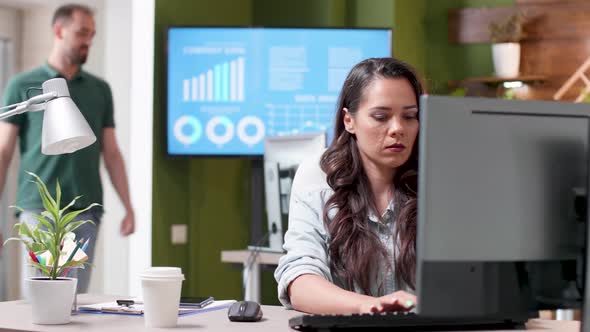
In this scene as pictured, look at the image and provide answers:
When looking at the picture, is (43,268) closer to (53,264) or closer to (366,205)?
(53,264)

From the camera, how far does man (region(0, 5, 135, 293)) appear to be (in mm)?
3629

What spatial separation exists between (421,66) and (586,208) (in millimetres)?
4014

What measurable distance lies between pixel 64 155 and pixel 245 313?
2.16m

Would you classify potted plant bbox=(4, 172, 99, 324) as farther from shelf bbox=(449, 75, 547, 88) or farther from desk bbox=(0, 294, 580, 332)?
shelf bbox=(449, 75, 547, 88)

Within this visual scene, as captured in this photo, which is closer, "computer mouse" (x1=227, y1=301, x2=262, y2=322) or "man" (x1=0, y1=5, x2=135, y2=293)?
"computer mouse" (x1=227, y1=301, x2=262, y2=322)

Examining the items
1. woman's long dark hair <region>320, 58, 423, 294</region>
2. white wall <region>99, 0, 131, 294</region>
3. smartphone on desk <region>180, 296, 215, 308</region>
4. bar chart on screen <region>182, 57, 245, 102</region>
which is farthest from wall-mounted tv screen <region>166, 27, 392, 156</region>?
smartphone on desk <region>180, 296, 215, 308</region>

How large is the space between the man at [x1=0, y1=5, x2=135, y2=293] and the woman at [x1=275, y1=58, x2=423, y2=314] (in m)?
1.70

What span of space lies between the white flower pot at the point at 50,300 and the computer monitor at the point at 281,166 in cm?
163

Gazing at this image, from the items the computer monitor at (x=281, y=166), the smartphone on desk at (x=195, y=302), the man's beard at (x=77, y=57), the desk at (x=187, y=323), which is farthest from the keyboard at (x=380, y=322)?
the man's beard at (x=77, y=57)

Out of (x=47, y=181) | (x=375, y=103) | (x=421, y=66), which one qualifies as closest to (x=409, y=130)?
(x=375, y=103)

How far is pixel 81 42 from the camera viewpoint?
3.85 m

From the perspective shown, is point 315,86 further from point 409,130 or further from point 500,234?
point 500,234

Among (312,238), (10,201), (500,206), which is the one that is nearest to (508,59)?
(10,201)

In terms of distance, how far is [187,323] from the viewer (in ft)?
5.97
